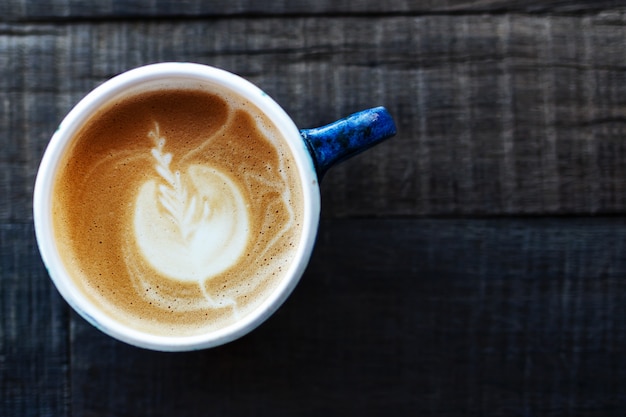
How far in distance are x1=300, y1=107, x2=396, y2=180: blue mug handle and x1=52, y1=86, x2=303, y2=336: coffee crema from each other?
0.03m

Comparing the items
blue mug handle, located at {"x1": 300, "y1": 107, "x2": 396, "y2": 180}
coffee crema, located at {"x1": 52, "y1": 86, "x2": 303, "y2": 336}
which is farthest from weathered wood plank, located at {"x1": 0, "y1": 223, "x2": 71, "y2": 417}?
blue mug handle, located at {"x1": 300, "y1": 107, "x2": 396, "y2": 180}

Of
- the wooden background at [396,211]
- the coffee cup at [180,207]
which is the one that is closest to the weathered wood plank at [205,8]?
the wooden background at [396,211]

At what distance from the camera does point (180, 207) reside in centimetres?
75

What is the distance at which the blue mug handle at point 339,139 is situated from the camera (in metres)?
0.71

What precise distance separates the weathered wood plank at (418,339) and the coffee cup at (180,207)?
13cm

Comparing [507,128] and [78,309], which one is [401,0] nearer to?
[507,128]

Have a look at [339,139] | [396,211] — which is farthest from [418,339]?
[339,139]

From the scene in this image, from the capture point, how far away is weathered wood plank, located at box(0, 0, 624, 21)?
87 centimetres

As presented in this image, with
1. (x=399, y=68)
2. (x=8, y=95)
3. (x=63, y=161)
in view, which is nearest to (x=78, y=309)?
(x=63, y=161)

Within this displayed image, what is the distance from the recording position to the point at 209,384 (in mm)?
877

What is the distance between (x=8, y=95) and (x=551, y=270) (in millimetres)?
690

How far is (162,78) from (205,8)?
7.6 inches

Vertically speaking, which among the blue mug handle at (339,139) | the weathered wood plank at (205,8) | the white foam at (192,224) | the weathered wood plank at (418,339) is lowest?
the weathered wood plank at (418,339)

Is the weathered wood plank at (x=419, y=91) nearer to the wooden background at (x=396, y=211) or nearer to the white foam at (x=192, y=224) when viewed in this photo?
the wooden background at (x=396, y=211)
